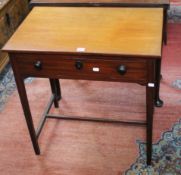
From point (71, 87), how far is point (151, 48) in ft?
4.11

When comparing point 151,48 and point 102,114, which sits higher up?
point 151,48

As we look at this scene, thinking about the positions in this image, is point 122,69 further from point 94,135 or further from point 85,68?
point 94,135

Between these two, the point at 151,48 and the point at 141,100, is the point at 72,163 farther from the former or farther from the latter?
the point at 151,48

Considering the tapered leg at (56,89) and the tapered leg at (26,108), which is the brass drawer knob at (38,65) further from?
the tapered leg at (56,89)

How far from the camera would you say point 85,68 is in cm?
157

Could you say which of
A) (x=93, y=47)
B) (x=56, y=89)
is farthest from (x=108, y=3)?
(x=56, y=89)

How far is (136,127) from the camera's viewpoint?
2234mm

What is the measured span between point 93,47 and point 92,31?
0.16 meters

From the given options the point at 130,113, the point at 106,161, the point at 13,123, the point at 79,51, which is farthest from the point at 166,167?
the point at 13,123

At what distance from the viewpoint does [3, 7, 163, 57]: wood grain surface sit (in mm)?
1508

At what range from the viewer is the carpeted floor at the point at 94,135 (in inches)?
78.2

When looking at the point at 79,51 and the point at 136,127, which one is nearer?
the point at 79,51

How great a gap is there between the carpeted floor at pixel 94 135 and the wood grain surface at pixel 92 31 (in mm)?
806

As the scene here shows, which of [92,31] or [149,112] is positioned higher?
[92,31]
